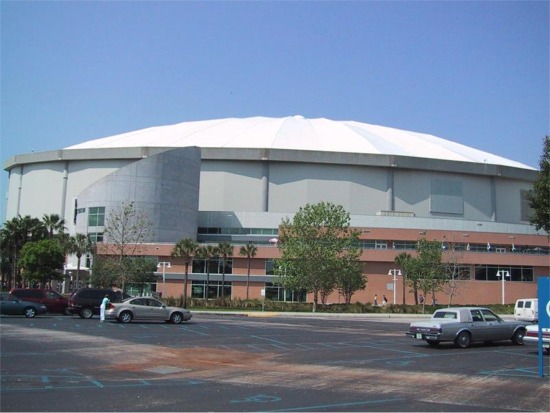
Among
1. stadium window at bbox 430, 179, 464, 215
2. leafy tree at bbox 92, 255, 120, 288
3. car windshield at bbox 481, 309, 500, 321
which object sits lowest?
car windshield at bbox 481, 309, 500, 321

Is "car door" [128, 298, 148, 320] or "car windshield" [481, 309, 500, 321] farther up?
"car windshield" [481, 309, 500, 321]

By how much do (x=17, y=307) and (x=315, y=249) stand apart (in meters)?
28.3

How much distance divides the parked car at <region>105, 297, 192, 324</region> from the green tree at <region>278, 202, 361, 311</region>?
2274cm

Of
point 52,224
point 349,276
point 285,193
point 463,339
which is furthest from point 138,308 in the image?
point 285,193

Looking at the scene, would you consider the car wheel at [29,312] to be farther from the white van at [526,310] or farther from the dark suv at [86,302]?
the white van at [526,310]

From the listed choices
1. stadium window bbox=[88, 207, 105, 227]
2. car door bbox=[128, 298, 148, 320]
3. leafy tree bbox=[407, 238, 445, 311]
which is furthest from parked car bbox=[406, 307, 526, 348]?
stadium window bbox=[88, 207, 105, 227]

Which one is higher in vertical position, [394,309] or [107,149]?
[107,149]

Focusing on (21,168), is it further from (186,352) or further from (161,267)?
(186,352)

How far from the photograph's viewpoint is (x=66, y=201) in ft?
319

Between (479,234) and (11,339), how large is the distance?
6808 centimetres

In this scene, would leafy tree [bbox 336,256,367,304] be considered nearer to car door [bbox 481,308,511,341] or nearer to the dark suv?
the dark suv

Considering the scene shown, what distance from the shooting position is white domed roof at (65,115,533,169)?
94250mm

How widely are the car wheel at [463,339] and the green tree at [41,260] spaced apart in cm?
5514

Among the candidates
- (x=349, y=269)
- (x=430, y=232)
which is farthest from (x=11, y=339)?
(x=430, y=232)
